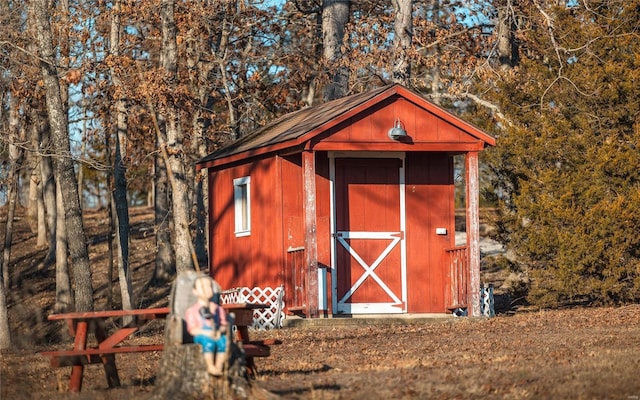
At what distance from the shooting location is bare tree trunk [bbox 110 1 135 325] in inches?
958

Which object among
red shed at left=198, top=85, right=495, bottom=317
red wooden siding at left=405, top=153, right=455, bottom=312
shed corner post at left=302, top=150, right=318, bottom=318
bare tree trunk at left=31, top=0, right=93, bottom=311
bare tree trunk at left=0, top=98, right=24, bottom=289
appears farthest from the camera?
bare tree trunk at left=0, top=98, right=24, bottom=289

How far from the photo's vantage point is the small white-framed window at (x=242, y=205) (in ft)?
64.2

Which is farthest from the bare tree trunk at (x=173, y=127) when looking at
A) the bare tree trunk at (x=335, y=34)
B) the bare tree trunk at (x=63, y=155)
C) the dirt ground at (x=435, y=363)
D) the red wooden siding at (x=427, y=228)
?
the dirt ground at (x=435, y=363)

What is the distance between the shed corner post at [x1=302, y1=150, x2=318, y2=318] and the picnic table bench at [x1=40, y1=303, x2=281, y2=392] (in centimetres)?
612

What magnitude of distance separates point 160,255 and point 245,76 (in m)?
7.32

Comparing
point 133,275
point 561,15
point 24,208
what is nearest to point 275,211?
point 561,15

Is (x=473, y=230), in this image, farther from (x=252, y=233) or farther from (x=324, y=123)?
(x=252, y=233)

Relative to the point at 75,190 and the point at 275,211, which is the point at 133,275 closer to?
the point at 75,190

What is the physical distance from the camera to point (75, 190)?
22250 millimetres

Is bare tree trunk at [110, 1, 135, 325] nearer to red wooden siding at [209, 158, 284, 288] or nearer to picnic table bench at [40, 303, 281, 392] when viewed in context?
red wooden siding at [209, 158, 284, 288]

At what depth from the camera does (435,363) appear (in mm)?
11719

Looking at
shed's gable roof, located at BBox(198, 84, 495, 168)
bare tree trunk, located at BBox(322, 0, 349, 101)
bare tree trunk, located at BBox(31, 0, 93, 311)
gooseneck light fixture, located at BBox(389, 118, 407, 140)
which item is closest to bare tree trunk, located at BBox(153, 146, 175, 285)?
bare tree trunk, located at BBox(322, 0, 349, 101)

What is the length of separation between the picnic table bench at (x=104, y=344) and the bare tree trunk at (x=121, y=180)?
43.4 feet

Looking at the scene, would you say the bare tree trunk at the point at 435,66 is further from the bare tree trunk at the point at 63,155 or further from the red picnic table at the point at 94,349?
the red picnic table at the point at 94,349
